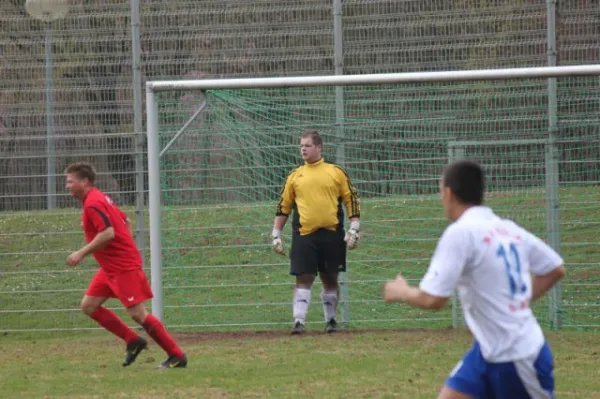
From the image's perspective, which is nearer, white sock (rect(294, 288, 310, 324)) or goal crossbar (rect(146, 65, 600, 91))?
goal crossbar (rect(146, 65, 600, 91))

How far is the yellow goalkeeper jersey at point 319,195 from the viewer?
36.9 ft

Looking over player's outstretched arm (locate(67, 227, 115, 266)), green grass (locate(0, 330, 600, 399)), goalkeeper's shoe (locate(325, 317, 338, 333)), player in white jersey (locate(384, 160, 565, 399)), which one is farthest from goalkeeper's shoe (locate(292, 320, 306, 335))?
player in white jersey (locate(384, 160, 565, 399))

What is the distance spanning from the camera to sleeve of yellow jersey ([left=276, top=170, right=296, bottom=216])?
37.3ft

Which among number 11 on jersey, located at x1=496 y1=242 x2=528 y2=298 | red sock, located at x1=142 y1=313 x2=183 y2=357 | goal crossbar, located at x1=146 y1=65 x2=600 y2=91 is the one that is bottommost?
red sock, located at x1=142 y1=313 x2=183 y2=357

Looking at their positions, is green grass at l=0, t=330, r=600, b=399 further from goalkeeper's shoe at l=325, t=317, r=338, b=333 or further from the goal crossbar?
the goal crossbar

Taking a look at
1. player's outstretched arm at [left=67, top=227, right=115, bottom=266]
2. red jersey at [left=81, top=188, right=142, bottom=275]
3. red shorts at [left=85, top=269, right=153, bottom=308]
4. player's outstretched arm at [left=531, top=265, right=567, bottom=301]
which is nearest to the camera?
player's outstretched arm at [left=531, top=265, right=567, bottom=301]

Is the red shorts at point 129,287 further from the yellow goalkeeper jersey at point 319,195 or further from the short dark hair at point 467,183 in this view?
the short dark hair at point 467,183

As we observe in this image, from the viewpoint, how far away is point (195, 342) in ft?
37.0

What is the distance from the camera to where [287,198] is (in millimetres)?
11398

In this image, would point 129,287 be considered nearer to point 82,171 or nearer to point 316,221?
point 82,171

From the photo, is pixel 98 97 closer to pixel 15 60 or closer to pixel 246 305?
pixel 15 60

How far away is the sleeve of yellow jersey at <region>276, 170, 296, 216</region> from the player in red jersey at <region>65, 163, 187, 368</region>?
2437mm

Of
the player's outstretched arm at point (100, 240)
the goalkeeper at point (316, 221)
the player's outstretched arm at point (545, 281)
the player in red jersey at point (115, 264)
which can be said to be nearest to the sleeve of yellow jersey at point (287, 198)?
the goalkeeper at point (316, 221)

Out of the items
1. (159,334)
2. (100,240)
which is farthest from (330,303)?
(100,240)
